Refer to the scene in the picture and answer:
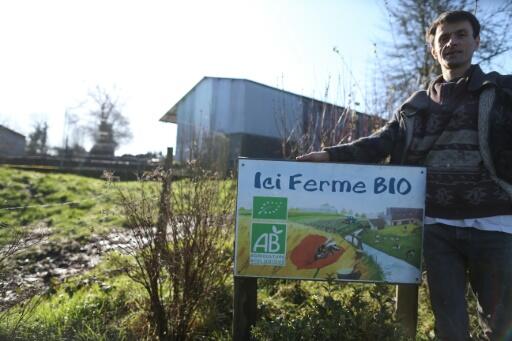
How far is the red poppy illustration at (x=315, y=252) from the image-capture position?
2873 mm

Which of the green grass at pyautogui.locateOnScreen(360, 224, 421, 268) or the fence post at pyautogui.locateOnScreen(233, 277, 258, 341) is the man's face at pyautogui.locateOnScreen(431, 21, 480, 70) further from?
the fence post at pyautogui.locateOnScreen(233, 277, 258, 341)

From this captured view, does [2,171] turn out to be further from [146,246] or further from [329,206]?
[329,206]

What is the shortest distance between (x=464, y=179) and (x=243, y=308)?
5.21ft

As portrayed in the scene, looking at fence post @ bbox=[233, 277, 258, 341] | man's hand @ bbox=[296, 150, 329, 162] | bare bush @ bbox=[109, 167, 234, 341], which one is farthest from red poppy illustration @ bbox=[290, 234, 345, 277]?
bare bush @ bbox=[109, 167, 234, 341]

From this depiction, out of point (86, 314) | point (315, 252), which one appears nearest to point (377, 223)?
point (315, 252)

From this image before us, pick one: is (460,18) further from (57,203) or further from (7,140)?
(57,203)

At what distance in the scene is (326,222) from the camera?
2.87 meters

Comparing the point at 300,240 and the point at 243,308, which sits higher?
the point at 300,240

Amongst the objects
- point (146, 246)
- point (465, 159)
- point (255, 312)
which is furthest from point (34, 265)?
point (465, 159)

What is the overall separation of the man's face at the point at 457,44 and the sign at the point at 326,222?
70 centimetres

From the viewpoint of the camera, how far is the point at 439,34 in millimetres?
2754

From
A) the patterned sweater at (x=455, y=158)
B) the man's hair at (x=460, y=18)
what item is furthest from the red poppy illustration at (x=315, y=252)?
the man's hair at (x=460, y=18)

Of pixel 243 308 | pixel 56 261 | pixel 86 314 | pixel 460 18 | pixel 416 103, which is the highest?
Answer: pixel 460 18

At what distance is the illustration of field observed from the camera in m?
2.86
